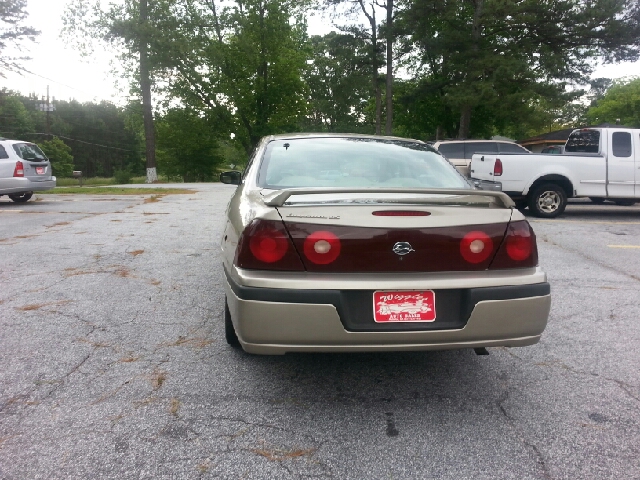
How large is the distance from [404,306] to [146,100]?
2627 centimetres

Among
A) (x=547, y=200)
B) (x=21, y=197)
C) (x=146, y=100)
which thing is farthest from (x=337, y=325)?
(x=146, y=100)

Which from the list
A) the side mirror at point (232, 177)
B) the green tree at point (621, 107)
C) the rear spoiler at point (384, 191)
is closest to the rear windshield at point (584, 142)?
the side mirror at point (232, 177)

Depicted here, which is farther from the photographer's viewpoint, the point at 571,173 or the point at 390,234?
the point at 571,173

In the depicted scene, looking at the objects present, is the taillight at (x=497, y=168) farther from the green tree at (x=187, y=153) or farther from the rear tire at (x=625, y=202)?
the green tree at (x=187, y=153)

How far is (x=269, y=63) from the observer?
38.5 metres

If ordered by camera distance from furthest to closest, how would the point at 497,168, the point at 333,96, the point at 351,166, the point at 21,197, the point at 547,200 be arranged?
1. the point at 333,96
2. the point at 21,197
3. the point at 547,200
4. the point at 497,168
5. the point at 351,166

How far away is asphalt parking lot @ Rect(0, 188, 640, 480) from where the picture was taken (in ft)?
7.31

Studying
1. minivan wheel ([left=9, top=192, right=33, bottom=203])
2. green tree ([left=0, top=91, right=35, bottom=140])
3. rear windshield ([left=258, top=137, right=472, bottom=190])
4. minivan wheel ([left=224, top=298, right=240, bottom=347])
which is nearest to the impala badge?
rear windshield ([left=258, top=137, right=472, bottom=190])

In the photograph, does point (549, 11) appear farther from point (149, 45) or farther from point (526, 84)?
point (149, 45)

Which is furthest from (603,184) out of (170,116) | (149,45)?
(170,116)

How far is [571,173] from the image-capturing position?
10492 millimetres

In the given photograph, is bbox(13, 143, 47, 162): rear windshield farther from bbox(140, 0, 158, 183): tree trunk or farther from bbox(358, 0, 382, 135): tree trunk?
bbox(358, 0, 382, 135): tree trunk

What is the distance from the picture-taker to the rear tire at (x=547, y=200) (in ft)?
34.9

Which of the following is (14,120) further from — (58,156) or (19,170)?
(19,170)
